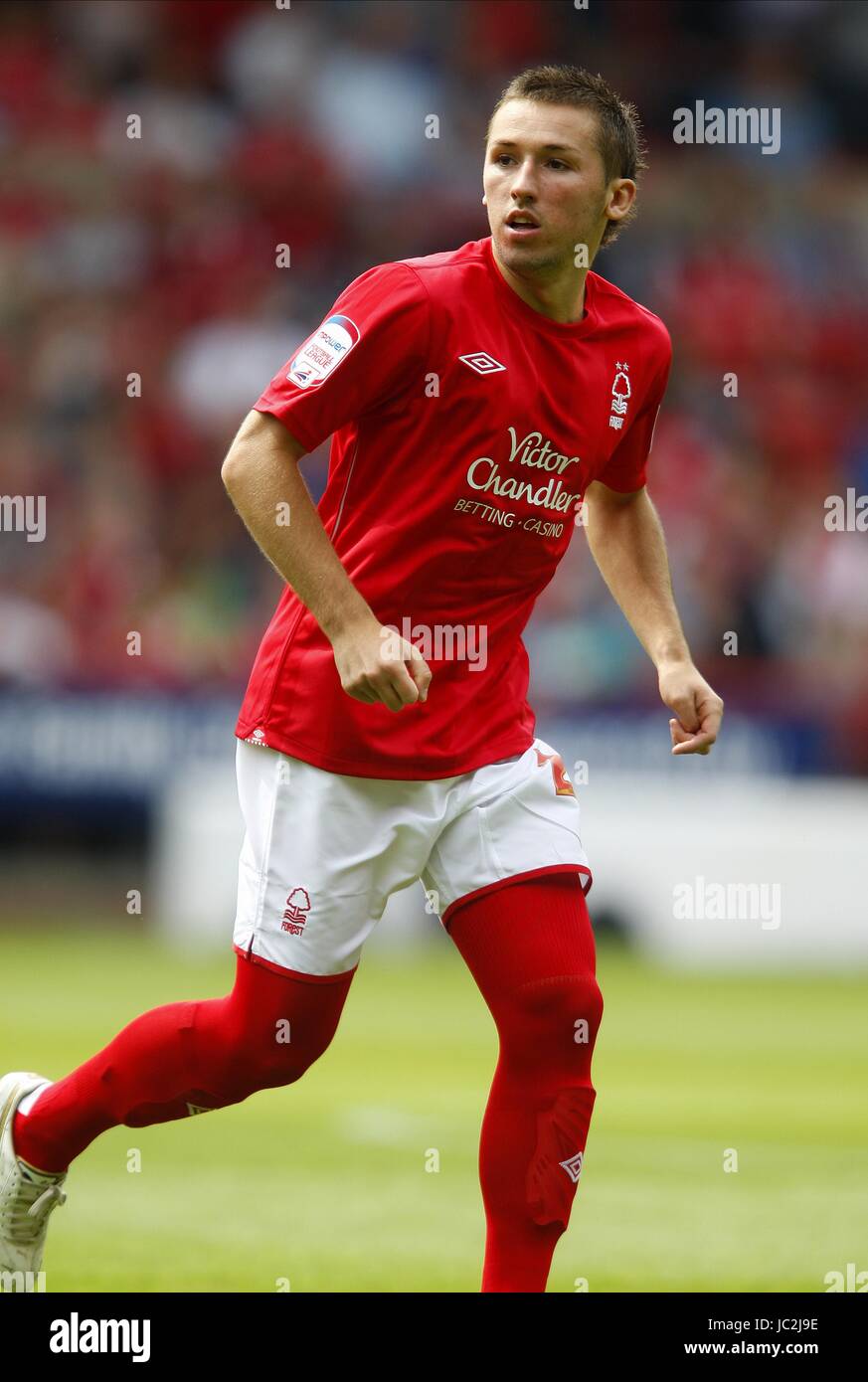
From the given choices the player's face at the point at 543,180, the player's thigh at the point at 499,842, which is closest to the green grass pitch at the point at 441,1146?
the player's thigh at the point at 499,842

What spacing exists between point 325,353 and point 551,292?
21.4 inches

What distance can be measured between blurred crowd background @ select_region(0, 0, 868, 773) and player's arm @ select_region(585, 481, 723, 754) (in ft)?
23.9

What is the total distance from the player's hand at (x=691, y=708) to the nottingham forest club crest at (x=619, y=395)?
54cm

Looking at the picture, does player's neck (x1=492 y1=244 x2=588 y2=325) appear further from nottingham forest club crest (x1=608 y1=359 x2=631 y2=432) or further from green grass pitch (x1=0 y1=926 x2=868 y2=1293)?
green grass pitch (x1=0 y1=926 x2=868 y2=1293)

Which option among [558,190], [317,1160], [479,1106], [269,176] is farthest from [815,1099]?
[269,176]

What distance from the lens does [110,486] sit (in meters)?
13.8

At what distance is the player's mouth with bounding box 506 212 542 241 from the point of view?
13.1ft

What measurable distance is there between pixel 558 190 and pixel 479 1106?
4241 millimetres

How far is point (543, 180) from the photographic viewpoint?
3996mm

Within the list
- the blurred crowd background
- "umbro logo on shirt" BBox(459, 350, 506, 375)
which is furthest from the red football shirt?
the blurred crowd background

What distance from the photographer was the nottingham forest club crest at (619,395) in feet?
14.0

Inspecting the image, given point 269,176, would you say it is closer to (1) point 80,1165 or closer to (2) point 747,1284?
(1) point 80,1165

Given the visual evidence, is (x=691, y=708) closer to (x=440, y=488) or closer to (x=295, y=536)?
(x=440, y=488)

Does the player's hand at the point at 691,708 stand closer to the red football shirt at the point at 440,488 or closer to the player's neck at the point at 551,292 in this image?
the red football shirt at the point at 440,488
